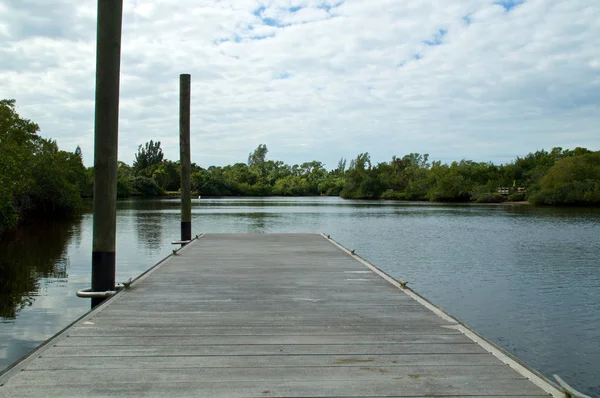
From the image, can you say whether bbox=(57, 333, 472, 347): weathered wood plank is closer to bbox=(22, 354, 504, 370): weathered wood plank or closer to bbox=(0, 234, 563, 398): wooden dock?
bbox=(0, 234, 563, 398): wooden dock

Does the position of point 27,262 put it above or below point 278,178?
below

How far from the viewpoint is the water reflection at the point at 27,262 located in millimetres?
8203

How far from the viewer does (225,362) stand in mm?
3127

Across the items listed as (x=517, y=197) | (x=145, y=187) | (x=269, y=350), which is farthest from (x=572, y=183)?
(x=145, y=187)

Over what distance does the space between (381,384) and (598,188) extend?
57.5 meters

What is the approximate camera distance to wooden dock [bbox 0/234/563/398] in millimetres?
2752

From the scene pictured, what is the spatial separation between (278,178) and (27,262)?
107459mm

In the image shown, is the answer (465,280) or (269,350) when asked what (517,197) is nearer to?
(465,280)

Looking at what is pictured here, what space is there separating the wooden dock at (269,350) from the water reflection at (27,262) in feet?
12.3

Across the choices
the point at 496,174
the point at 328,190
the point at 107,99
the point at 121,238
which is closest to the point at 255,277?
the point at 107,99

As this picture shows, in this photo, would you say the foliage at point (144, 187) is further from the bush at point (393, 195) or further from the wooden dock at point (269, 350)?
the wooden dock at point (269, 350)

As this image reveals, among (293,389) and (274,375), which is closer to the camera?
(293,389)

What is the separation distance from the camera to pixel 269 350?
11.1 feet

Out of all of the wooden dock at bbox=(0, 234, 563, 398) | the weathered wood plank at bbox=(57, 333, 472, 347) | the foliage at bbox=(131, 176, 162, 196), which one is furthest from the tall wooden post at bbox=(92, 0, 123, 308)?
the foliage at bbox=(131, 176, 162, 196)
